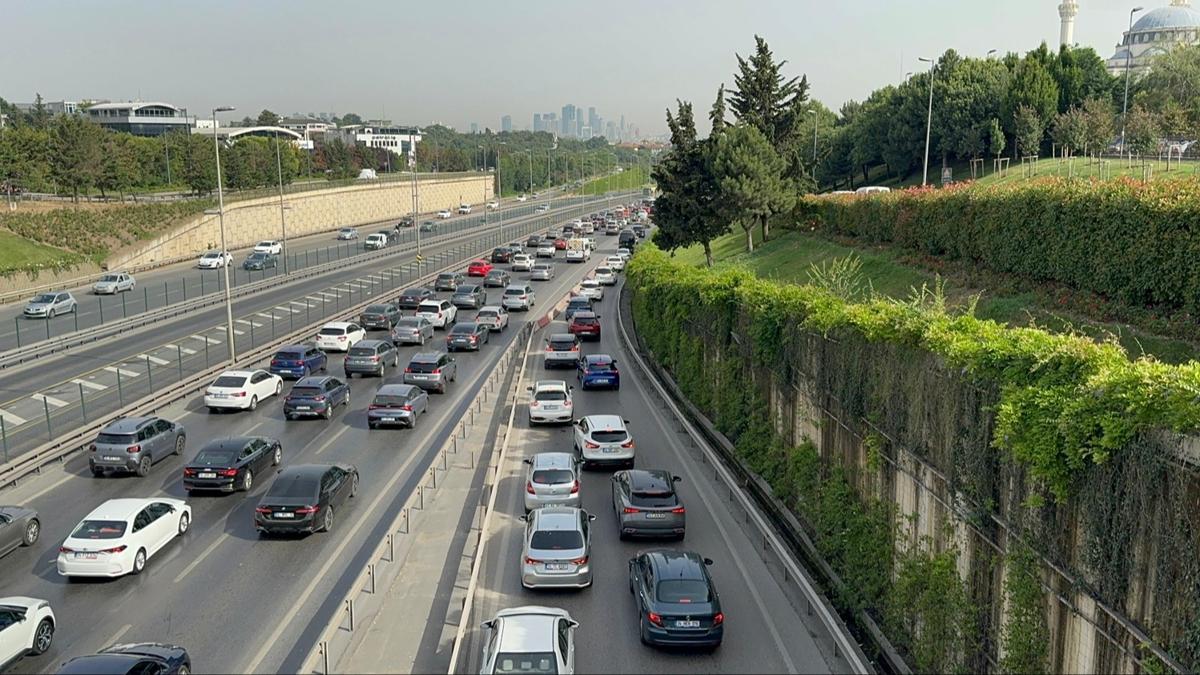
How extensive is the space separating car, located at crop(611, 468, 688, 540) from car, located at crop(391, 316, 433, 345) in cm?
2596

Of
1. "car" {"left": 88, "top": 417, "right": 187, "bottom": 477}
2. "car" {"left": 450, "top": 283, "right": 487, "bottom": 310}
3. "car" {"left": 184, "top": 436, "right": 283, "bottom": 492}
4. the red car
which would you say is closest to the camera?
"car" {"left": 184, "top": 436, "right": 283, "bottom": 492}

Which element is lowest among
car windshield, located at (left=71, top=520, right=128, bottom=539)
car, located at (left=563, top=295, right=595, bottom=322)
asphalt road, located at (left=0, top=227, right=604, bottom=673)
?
asphalt road, located at (left=0, top=227, right=604, bottom=673)

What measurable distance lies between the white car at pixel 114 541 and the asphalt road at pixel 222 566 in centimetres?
32

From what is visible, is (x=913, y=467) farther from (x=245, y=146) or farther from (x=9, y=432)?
(x=245, y=146)

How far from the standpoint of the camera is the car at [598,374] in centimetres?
3603

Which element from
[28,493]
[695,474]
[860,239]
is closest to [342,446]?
[28,493]

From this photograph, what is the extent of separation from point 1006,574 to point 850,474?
6211mm

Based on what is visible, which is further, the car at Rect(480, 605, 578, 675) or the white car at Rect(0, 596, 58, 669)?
the white car at Rect(0, 596, 58, 669)

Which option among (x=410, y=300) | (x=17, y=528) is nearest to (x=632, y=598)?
(x=17, y=528)

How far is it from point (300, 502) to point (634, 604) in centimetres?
759

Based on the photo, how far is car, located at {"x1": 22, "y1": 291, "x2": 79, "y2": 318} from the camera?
154 feet

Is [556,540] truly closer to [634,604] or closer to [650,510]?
A: [634,604]

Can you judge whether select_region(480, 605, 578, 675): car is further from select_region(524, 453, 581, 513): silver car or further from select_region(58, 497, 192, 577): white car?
select_region(58, 497, 192, 577): white car

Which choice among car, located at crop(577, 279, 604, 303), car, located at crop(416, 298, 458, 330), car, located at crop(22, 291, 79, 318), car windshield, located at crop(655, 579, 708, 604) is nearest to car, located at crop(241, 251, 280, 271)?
car, located at crop(22, 291, 79, 318)
